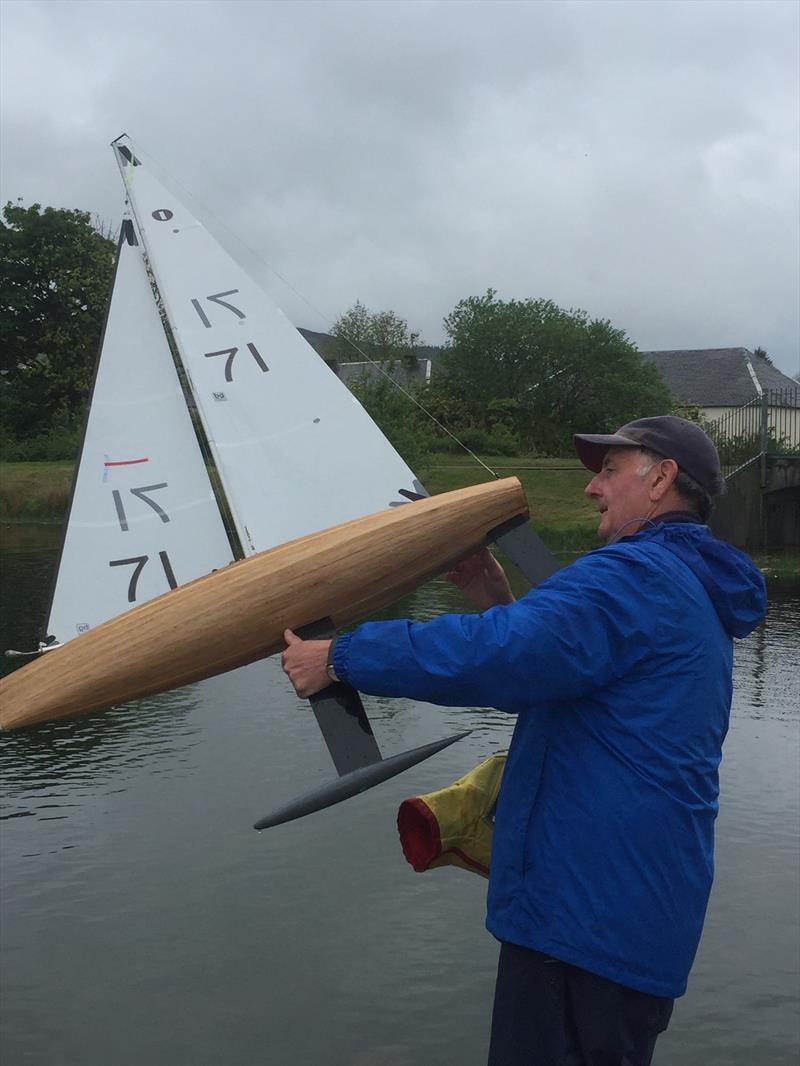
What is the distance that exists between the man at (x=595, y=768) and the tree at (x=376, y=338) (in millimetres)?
73644

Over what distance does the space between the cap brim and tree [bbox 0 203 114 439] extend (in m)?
47.3

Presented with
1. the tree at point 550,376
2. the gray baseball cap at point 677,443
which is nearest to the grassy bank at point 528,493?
the tree at point 550,376

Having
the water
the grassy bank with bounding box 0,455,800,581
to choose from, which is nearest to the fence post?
the grassy bank with bounding box 0,455,800,581

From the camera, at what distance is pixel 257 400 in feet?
24.5

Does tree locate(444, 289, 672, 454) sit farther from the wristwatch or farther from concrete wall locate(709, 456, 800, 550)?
the wristwatch

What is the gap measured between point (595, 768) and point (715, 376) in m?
77.2

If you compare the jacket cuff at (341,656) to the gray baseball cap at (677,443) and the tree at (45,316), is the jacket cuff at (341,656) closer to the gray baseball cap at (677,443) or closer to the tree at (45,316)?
the gray baseball cap at (677,443)

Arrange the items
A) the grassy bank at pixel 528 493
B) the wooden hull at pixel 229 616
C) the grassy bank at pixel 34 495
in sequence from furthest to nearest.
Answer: the grassy bank at pixel 34 495 < the grassy bank at pixel 528 493 < the wooden hull at pixel 229 616

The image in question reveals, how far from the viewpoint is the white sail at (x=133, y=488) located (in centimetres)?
726

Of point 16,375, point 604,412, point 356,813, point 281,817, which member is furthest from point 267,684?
point 604,412

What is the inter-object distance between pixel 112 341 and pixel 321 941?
4585 mm

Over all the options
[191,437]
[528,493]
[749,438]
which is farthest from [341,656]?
[749,438]

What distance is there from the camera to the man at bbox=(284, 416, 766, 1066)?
2.55 meters

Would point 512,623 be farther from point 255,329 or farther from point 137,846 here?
point 137,846
